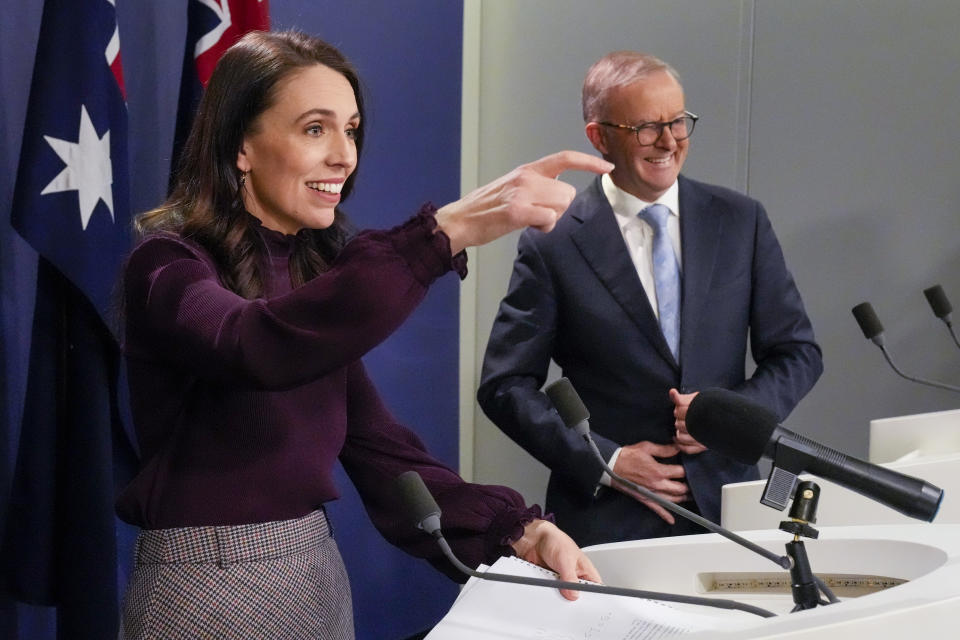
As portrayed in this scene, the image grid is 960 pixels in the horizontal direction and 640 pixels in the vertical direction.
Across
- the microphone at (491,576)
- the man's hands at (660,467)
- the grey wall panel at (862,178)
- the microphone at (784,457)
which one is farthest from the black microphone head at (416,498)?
the grey wall panel at (862,178)

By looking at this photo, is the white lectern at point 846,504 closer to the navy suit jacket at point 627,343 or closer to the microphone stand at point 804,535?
the navy suit jacket at point 627,343

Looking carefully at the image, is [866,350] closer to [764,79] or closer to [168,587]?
[764,79]

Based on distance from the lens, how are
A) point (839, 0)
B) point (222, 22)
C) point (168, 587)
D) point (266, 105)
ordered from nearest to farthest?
point (168, 587)
point (266, 105)
point (222, 22)
point (839, 0)

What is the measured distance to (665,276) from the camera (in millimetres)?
2389

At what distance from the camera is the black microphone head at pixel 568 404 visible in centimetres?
121

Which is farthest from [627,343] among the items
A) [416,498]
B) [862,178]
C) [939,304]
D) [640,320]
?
[862,178]

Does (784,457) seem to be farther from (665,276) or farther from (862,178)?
(862,178)

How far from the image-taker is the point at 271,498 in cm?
140

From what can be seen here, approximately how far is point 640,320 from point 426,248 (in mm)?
1185

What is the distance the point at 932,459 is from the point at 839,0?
2.07 metres

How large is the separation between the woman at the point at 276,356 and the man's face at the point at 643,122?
2.96ft

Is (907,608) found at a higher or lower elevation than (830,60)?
lower

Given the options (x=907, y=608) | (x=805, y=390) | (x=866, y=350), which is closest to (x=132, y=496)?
(x=907, y=608)

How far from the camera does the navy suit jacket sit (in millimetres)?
2305
